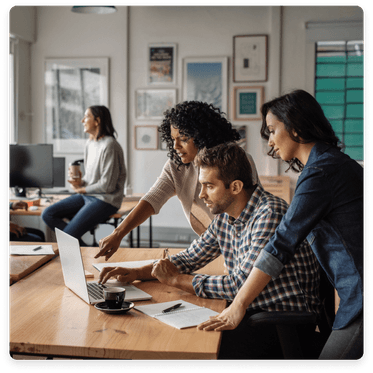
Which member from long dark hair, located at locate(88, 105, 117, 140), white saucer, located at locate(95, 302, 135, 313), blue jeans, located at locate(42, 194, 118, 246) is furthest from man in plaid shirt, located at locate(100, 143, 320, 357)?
long dark hair, located at locate(88, 105, 117, 140)

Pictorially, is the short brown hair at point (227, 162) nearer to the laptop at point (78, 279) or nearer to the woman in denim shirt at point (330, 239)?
the woman in denim shirt at point (330, 239)

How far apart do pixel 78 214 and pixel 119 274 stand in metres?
1.78

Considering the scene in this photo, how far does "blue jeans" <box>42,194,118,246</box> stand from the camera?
3146mm

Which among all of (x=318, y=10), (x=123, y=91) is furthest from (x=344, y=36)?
(x=123, y=91)

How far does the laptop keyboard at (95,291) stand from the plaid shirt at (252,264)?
0.28 meters

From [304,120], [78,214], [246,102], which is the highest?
[246,102]

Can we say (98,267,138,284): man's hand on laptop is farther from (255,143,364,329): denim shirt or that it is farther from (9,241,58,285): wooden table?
(255,143,364,329): denim shirt

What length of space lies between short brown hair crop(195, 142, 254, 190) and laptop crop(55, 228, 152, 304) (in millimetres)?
418

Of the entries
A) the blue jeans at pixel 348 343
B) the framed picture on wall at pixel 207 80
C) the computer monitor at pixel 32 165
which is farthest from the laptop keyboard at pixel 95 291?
the framed picture on wall at pixel 207 80

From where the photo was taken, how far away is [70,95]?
5.19 meters

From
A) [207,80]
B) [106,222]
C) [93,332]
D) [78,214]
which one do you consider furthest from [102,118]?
[93,332]

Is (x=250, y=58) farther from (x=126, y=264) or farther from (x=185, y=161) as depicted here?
(x=126, y=264)

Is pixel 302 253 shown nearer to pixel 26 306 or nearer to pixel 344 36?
pixel 26 306

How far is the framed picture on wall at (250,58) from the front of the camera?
15.9ft
